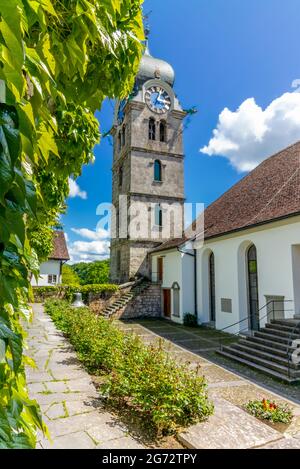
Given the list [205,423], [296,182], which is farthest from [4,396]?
[296,182]

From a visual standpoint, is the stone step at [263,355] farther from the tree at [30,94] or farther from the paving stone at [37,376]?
the tree at [30,94]

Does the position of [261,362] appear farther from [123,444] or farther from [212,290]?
[212,290]

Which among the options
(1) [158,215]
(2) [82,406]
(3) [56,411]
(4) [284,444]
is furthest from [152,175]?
(4) [284,444]

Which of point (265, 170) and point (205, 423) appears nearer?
point (205, 423)

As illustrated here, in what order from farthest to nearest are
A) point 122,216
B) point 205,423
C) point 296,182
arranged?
point 122,216
point 296,182
point 205,423

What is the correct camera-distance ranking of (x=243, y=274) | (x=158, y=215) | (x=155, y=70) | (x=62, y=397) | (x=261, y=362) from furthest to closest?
(x=155, y=70)
(x=158, y=215)
(x=243, y=274)
(x=261, y=362)
(x=62, y=397)

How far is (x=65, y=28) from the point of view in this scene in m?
1.23

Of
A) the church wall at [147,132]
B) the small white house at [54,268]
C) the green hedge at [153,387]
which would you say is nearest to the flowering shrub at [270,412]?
the green hedge at [153,387]

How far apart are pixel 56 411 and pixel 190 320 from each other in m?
13.9

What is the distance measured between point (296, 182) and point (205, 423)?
11879 mm

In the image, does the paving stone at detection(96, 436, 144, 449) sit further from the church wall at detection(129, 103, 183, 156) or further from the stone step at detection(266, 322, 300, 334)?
the church wall at detection(129, 103, 183, 156)

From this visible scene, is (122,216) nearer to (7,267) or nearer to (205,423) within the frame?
(205,423)

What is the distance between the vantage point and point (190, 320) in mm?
17328

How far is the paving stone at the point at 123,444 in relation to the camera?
341 centimetres
